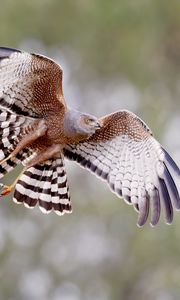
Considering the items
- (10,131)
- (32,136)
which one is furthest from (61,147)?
(10,131)

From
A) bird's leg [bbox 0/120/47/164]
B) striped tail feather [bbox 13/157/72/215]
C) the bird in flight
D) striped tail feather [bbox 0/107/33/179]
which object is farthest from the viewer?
striped tail feather [bbox 13/157/72/215]

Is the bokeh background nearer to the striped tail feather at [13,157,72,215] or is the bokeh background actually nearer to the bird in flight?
the striped tail feather at [13,157,72,215]

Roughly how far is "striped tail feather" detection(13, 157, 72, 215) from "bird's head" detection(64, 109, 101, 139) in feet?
1.84

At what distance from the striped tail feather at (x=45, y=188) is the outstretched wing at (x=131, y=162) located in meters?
0.20

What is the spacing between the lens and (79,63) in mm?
21062

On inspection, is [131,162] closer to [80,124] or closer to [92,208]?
[80,124]

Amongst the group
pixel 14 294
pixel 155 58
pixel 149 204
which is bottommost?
pixel 14 294

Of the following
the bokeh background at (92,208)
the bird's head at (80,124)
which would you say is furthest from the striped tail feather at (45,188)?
the bokeh background at (92,208)

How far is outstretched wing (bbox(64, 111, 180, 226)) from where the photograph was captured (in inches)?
438

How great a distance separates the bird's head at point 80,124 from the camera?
1079 centimetres

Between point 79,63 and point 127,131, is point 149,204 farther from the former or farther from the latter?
point 79,63

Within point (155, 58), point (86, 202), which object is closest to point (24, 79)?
point (86, 202)

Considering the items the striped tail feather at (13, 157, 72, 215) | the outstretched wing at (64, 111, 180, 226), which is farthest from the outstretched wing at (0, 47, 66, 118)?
the striped tail feather at (13, 157, 72, 215)

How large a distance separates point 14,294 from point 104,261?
1.57 m
